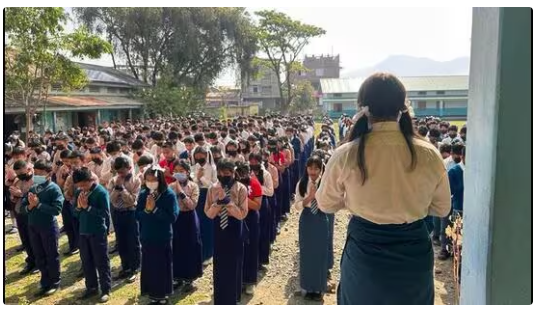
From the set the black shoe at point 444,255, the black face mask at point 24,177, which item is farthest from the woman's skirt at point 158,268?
the black shoe at point 444,255

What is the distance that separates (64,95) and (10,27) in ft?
26.4

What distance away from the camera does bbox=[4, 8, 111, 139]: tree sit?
11.8 metres

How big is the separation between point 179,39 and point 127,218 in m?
23.4

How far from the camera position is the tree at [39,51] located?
11.8 m

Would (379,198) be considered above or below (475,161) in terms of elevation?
below

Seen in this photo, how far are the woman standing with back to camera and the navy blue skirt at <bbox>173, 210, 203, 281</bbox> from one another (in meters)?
3.14

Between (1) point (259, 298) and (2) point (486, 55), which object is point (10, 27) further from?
(2) point (486, 55)

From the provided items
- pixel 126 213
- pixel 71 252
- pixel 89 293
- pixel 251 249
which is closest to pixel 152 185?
pixel 126 213

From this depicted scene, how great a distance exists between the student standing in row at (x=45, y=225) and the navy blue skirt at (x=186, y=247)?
125cm

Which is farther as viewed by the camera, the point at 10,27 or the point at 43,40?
the point at 43,40

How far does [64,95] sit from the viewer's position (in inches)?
755

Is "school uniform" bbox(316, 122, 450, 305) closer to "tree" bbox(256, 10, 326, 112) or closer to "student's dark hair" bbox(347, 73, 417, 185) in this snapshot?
"student's dark hair" bbox(347, 73, 417, 185)

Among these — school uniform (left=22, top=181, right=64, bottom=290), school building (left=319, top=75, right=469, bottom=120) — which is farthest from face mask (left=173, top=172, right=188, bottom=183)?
school building (left=319, top=75, right=469, bottom=120)

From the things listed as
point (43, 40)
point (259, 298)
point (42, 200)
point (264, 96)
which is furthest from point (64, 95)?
point (264, 96)
